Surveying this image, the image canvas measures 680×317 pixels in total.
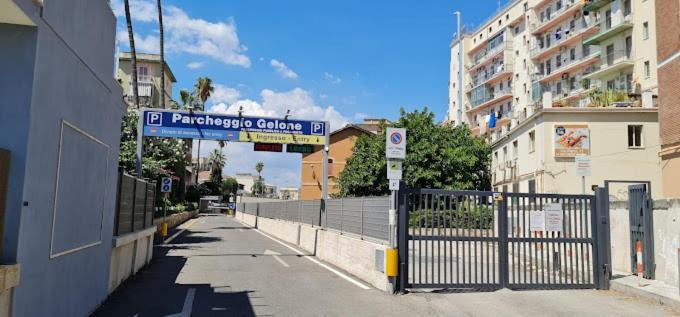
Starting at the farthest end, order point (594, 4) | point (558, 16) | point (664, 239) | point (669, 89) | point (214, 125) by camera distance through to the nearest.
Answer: point (558, 16) → point (594, 4) → point (214, 125) → point (669, 89) → point (664, 239)

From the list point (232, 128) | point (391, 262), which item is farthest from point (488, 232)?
point (232, 128)

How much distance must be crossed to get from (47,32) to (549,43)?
5682cm

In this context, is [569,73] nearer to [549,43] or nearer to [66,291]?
[549,43]

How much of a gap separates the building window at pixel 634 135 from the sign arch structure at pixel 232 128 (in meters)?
18.2

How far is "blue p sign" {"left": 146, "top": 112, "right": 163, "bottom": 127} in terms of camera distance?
21.5 m

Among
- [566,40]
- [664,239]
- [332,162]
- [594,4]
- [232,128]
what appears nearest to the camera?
[664,239]

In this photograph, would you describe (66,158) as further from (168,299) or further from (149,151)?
(149,151)

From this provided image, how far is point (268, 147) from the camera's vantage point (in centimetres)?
2317

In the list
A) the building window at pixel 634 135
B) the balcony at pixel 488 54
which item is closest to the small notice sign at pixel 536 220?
the building window at pixel 634 135

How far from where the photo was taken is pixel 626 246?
12.3 meters

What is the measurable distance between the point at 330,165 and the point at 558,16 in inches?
1115

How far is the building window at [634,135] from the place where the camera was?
2995 centimetres

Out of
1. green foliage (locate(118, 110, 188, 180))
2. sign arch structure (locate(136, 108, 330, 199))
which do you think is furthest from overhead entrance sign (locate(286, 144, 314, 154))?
green foliage (locate(118, 110, 188, 180))

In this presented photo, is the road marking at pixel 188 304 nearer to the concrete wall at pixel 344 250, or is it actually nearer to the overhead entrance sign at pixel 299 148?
the concrete wall at pixel 344 250
